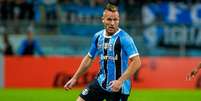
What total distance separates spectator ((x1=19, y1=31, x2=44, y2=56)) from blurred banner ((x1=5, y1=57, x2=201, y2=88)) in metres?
0.30

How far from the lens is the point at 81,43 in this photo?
76.0 feet

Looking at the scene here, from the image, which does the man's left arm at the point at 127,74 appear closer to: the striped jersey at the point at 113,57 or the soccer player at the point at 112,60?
the soccer player at the point at 112,60

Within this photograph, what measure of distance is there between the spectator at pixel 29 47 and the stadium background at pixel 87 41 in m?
0.21

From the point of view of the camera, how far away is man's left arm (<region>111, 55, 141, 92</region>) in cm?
866

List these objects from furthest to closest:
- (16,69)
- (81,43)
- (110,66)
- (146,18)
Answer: (146,18) → (81,43) → (16,69) → (110,66)

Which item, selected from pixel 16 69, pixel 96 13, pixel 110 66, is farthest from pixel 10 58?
pixel 110 66

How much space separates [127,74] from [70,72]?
13090 millimetres

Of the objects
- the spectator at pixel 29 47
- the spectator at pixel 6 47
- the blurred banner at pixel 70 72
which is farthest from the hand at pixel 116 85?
the spectator at pixel 6 47

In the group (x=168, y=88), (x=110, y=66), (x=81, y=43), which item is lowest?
(x=168, y=88)

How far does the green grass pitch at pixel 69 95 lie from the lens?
17516mm

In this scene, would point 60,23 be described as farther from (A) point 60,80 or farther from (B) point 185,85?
(B) point 185,85

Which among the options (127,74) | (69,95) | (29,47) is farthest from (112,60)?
(29,47)

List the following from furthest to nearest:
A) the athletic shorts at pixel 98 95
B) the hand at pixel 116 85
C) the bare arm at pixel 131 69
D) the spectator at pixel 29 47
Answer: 1. the spectator at pixel 29 47
2. the athletic shorts at pixel 98 95
3. the bare arm at pixel 131 69
4. the hand at pixel 116 85

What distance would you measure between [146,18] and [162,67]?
290 centimetres
